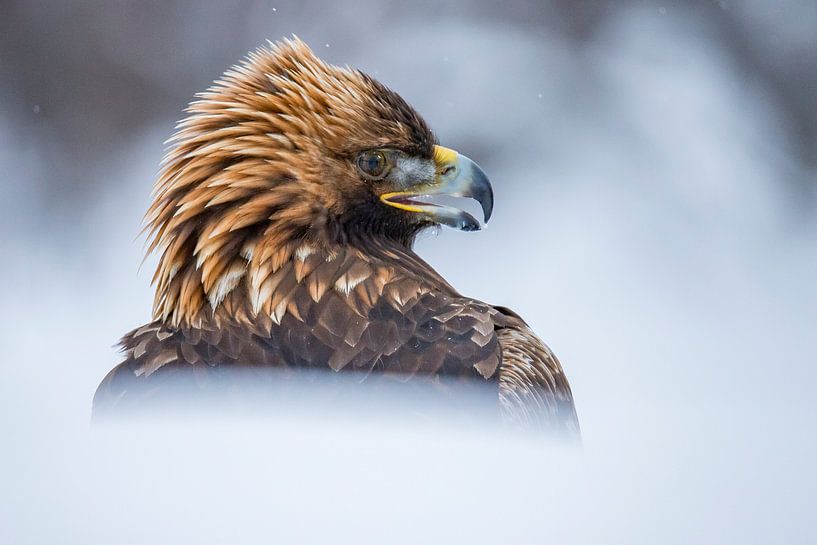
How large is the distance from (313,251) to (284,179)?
0.13m

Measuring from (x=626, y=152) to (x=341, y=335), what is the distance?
420 cm

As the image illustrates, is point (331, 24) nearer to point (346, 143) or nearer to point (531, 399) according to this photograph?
point (346, 143)

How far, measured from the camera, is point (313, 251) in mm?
1610

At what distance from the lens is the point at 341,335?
1475mm

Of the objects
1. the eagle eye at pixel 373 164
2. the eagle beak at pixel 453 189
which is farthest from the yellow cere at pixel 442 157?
the eagle eye at pixel 373 164

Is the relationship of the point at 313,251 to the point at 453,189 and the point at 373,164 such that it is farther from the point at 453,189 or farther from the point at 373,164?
the point at 453,189

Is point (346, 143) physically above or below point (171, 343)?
above

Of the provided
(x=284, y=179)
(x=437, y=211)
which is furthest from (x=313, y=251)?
(x=437, y=211)

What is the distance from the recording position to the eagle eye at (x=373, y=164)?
1716 mm

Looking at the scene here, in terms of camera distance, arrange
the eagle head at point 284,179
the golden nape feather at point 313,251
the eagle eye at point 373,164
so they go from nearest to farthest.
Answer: the golden nape feather at point 313,251 < the eagle head at point 284,179 < the eagle eye at point 373,164

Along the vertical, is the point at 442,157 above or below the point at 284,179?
above

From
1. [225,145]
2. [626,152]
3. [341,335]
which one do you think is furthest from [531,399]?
[626,152]

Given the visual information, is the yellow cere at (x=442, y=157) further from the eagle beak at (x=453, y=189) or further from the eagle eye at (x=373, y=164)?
the eagle eye at (x=373, y=164)

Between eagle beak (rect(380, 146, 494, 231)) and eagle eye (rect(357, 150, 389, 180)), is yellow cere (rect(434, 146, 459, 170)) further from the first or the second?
eagle eye (rect(357, 150, 389, 180))
